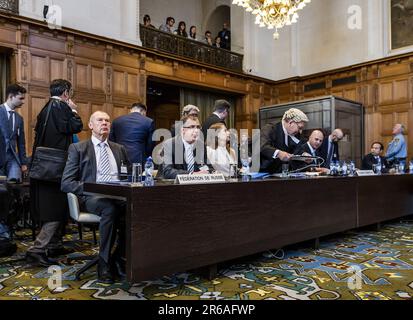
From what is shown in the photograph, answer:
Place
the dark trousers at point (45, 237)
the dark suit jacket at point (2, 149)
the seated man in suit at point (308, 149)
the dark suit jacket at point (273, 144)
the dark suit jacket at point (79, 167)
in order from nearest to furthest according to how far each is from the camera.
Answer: the dark suit jacket at point (79, 167), the dark trousers at point (45, 237), the dark suit jacket at point (2, 149), the dark suit jacket at point (273, 144), the seated man in suit at point (308, 149)

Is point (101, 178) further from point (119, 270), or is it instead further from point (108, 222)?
point (119, 270)

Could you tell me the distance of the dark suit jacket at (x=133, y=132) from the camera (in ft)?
12.7

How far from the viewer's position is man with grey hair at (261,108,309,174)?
3453 millimetres

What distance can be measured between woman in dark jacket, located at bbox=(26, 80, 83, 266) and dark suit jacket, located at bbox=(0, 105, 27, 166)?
0.59 meters

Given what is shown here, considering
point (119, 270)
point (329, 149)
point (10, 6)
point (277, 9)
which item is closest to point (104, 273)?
point (119, 270)

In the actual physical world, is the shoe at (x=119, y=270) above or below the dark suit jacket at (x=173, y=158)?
below

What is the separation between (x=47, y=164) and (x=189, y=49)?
6.62m

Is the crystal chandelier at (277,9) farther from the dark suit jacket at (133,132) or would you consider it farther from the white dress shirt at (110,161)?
the white dress shirt at (110,161)

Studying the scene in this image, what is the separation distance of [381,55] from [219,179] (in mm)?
7894

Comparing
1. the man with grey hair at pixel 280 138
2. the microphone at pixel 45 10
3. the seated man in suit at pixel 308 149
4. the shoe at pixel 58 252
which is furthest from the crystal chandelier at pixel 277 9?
the shoe at pixel 58 252

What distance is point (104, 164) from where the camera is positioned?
2684mm

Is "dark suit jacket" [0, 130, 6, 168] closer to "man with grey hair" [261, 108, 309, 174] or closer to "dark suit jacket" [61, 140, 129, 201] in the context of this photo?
"dark suit jacket" [61, 140, 129, 201]

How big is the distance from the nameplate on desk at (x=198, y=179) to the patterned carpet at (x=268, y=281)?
0.67 metres
